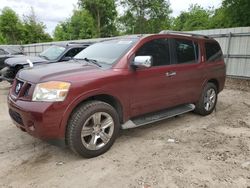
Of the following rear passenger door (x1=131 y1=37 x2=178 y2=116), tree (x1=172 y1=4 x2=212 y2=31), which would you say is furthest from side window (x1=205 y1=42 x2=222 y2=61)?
tree (x1=172 y1=4 x2=212 y2=31)

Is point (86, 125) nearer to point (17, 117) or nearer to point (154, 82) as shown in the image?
point (17, 117)

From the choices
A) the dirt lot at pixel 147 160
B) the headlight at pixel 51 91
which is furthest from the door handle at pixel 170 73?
the headlight at pixel 51 91

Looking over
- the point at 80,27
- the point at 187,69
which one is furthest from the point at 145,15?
the point at 187,69

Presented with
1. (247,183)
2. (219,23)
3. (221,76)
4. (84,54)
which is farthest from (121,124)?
(219,23)

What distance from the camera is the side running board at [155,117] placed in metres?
4.00

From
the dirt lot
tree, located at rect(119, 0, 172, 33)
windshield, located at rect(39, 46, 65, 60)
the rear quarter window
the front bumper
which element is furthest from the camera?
tree, located at rect(119, 0, 172, 33)

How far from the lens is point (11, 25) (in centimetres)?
3600

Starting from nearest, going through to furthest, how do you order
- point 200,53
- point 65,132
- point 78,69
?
point 65,132, point 78,69, point 200,53

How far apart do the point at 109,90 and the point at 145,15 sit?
81.9 ft

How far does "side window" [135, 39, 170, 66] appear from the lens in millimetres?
4223

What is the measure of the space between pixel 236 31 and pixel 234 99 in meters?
4.35

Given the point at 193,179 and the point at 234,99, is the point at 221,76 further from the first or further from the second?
the point at 193,179

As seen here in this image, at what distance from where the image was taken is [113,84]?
370 cm

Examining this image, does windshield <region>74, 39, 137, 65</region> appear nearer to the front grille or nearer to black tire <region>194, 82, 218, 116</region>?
the front grille
